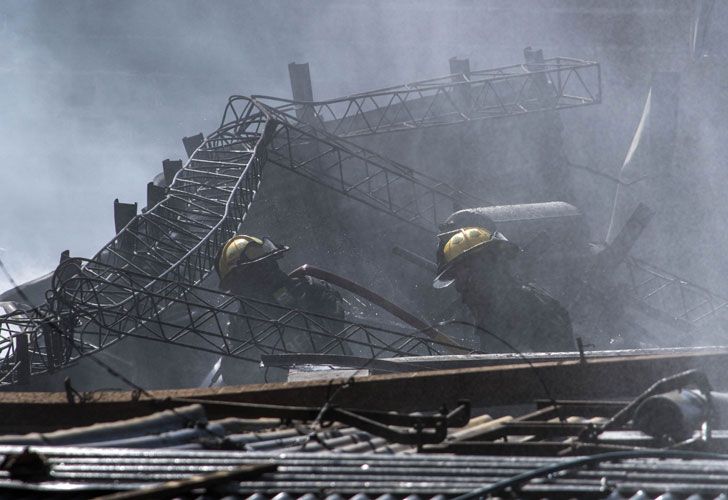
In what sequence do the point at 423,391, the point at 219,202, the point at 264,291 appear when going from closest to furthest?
the point at 423,391
the point at 264,291
the point at 219,202

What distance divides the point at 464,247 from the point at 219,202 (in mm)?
7950

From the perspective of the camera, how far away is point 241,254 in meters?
16.8

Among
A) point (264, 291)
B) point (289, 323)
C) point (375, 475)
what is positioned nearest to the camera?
point (375, 475)

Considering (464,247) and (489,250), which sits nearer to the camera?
(489,250)

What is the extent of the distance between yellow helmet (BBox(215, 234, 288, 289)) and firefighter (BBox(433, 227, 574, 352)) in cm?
401

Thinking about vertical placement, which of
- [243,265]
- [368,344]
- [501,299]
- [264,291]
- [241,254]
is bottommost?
[368,344]

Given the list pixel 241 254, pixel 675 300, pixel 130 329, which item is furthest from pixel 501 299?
pixel 675 300

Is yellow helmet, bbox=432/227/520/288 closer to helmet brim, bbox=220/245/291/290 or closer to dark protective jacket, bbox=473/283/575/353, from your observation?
dark protective jacket, bbox=473/283/575/353

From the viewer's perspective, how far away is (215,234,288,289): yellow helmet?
16531 millimetres

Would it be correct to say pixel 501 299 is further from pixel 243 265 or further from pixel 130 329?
pixel 130 329

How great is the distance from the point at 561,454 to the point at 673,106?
18547 millimetres

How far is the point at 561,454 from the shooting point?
15.2ft

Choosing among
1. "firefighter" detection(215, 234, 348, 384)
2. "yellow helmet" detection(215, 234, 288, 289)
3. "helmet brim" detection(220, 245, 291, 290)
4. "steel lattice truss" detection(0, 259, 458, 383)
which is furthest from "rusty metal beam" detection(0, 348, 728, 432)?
"yellow helmet" detection(215, 234, 288, 289)

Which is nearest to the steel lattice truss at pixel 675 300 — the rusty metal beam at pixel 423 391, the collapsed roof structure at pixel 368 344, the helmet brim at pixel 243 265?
the collapsed roof structure at pixel 368 344
